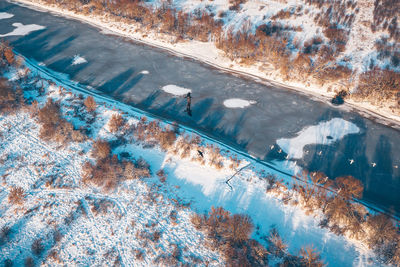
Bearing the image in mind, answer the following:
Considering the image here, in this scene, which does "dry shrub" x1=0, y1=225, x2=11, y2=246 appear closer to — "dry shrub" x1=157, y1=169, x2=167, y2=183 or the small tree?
"dry shrub" x1=157, y1=169, x2=167, y2=183

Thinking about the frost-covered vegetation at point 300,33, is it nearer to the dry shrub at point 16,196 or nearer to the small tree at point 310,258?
the small tree at point 310,258

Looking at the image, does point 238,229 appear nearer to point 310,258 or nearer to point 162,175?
point 310,258

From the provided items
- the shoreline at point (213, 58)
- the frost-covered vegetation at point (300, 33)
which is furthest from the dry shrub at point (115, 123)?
the frost-covered vegetation at point (300, 33)

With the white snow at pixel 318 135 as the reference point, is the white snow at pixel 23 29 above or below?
above

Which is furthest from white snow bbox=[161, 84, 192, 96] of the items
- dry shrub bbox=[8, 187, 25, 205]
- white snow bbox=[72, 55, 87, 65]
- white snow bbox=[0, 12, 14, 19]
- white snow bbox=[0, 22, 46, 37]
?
white snow bbox=[0, 12, 14, 19]

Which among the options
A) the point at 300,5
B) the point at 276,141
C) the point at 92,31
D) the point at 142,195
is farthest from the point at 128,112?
the point at 300,5

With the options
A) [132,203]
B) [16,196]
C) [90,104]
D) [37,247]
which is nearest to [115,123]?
[90,104]

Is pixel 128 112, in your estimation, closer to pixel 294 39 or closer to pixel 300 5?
pixel 294 39
